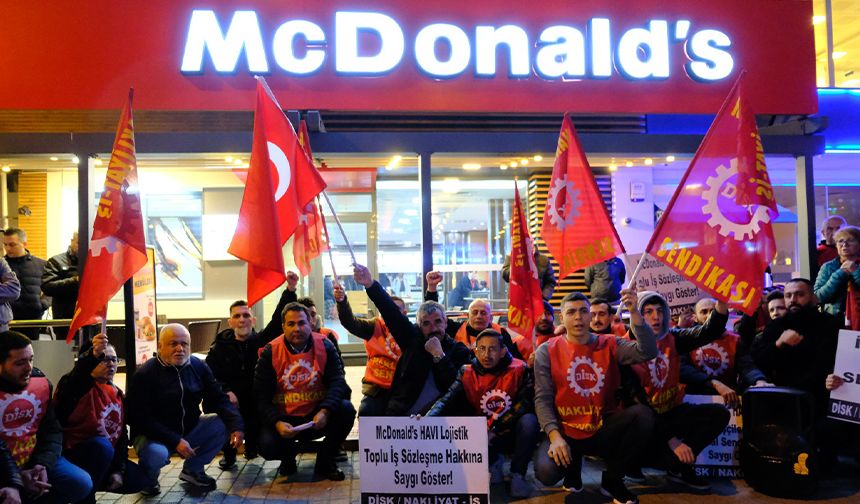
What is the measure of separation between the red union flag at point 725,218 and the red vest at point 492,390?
1532 mm

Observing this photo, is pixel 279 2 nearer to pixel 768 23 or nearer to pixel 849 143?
pixel 768 23

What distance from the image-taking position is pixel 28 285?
26.9ft

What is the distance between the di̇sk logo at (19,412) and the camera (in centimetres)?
443

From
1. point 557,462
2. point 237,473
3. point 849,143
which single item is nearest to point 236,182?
point 237,473

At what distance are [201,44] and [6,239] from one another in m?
3.21

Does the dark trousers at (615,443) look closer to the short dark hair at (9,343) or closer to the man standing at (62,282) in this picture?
the short dark hair at (9,343)

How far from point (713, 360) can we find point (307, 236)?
160 inches

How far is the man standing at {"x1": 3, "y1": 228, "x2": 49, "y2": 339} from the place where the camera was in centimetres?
783

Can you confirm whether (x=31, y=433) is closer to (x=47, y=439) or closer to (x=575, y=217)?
(x=47, y=439)

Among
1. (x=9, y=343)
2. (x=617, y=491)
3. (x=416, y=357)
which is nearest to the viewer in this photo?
(x=9, y=343)

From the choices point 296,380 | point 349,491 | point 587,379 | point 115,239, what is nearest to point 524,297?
point 587,379

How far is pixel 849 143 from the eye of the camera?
32.1 feet

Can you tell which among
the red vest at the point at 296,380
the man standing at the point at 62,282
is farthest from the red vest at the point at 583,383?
the man standing at the point at 62,282

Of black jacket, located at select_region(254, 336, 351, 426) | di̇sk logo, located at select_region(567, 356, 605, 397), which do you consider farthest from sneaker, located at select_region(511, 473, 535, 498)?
black jacket, located at select_region(254, 336, 351, 426)
